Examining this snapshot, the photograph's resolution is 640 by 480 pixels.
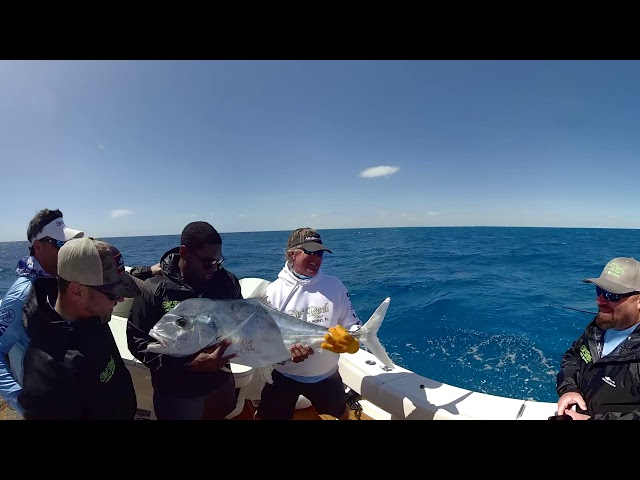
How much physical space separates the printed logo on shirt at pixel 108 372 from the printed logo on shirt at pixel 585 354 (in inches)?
146

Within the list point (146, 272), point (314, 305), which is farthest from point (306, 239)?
point (146, 272)

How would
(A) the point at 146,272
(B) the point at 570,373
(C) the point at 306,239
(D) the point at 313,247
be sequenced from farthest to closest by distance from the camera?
(A) the point at 146,272
(C) the point at 306,239
(D) the point at 313,247
(B) the point at 570,373

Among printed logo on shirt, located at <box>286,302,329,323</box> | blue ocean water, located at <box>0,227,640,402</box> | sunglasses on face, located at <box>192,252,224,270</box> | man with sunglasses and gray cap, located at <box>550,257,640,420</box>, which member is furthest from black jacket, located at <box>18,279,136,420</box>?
blue ocean water, located at <box>0,227,640,402</box>

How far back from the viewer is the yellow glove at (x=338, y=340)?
8.68 feet

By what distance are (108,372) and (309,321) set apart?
1.63 metres

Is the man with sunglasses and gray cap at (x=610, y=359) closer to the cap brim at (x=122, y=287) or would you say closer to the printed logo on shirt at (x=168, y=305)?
the printed logo on shirt at (x=168, y=305)

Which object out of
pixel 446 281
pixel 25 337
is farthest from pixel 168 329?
pixel 446 281

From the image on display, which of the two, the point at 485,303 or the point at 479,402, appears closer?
the point at 479,402

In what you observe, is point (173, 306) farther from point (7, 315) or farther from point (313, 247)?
point (313, 247)

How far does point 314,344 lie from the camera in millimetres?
2695

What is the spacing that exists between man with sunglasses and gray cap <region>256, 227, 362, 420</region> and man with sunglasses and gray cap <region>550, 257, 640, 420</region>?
1.89 metres

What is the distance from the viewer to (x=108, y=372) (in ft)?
6.52
